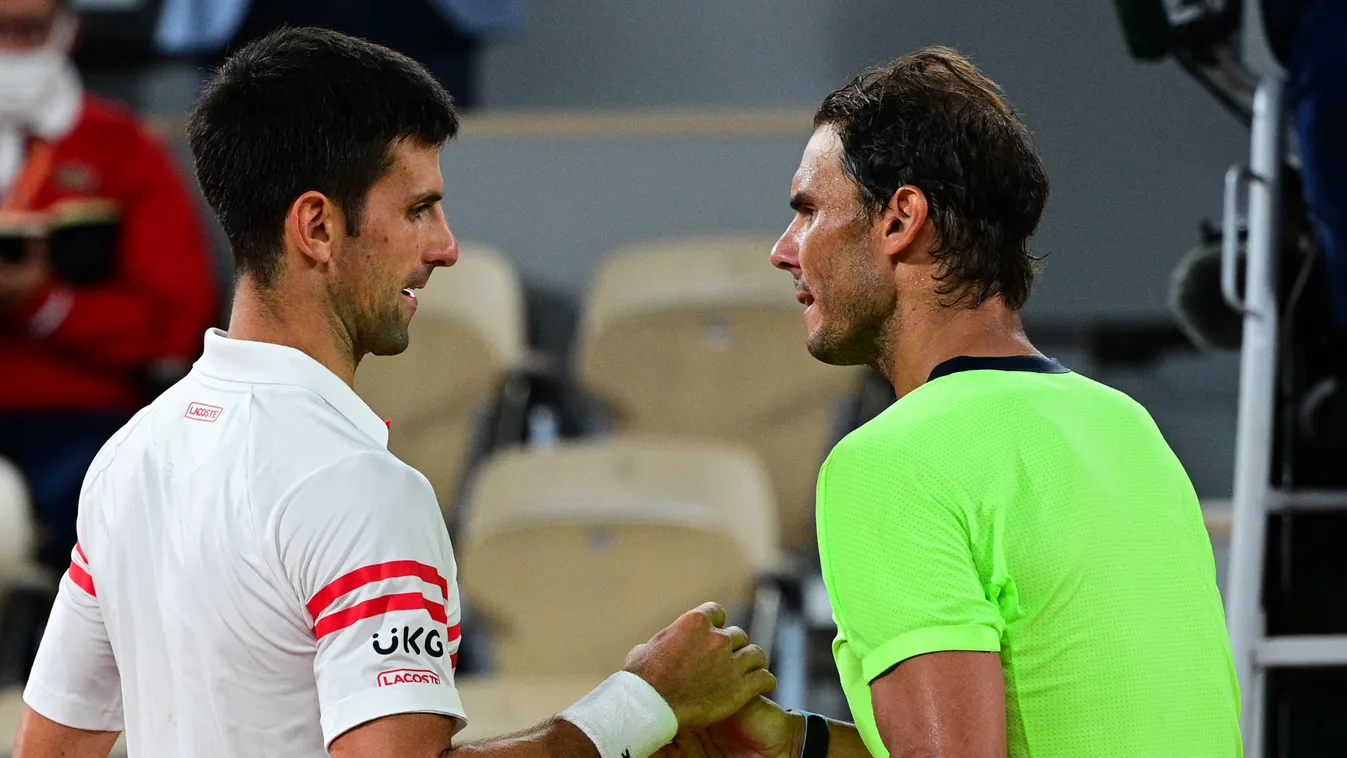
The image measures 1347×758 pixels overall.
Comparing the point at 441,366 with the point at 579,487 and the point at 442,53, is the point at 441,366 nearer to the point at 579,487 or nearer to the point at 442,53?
the point at 579,487

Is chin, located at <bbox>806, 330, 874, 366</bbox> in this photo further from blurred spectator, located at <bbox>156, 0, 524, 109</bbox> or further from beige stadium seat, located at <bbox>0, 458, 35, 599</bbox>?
blurred spectator, located at <bbox>156, 0, 524, 109</bbox>

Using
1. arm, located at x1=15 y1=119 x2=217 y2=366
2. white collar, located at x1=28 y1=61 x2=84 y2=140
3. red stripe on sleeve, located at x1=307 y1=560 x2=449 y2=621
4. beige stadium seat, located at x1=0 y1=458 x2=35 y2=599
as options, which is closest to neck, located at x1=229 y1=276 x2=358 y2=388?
red stripe on sleeve, located at x1=307 y1=560 x2=449 y2=621

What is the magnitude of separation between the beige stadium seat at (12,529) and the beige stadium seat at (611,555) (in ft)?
3.45

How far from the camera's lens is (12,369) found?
476 centimetres

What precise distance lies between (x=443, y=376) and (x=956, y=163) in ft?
9.96

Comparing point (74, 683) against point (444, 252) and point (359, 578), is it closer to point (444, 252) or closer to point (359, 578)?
point (359, 578)

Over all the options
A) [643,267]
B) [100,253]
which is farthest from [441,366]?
[100,253]

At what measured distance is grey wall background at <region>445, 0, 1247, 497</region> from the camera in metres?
5.22

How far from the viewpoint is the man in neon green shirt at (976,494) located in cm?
159

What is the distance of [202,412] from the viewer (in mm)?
1761

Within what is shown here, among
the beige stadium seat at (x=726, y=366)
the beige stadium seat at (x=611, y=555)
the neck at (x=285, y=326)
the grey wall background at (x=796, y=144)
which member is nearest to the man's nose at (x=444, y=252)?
the neck at (x=285, y=326)

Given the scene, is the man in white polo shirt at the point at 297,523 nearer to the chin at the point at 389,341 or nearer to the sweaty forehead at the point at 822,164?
the chin at the point at 389,341

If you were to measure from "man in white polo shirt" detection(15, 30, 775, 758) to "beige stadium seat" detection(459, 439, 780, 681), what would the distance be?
1988mm

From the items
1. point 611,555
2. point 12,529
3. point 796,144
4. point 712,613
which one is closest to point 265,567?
point 712,613
